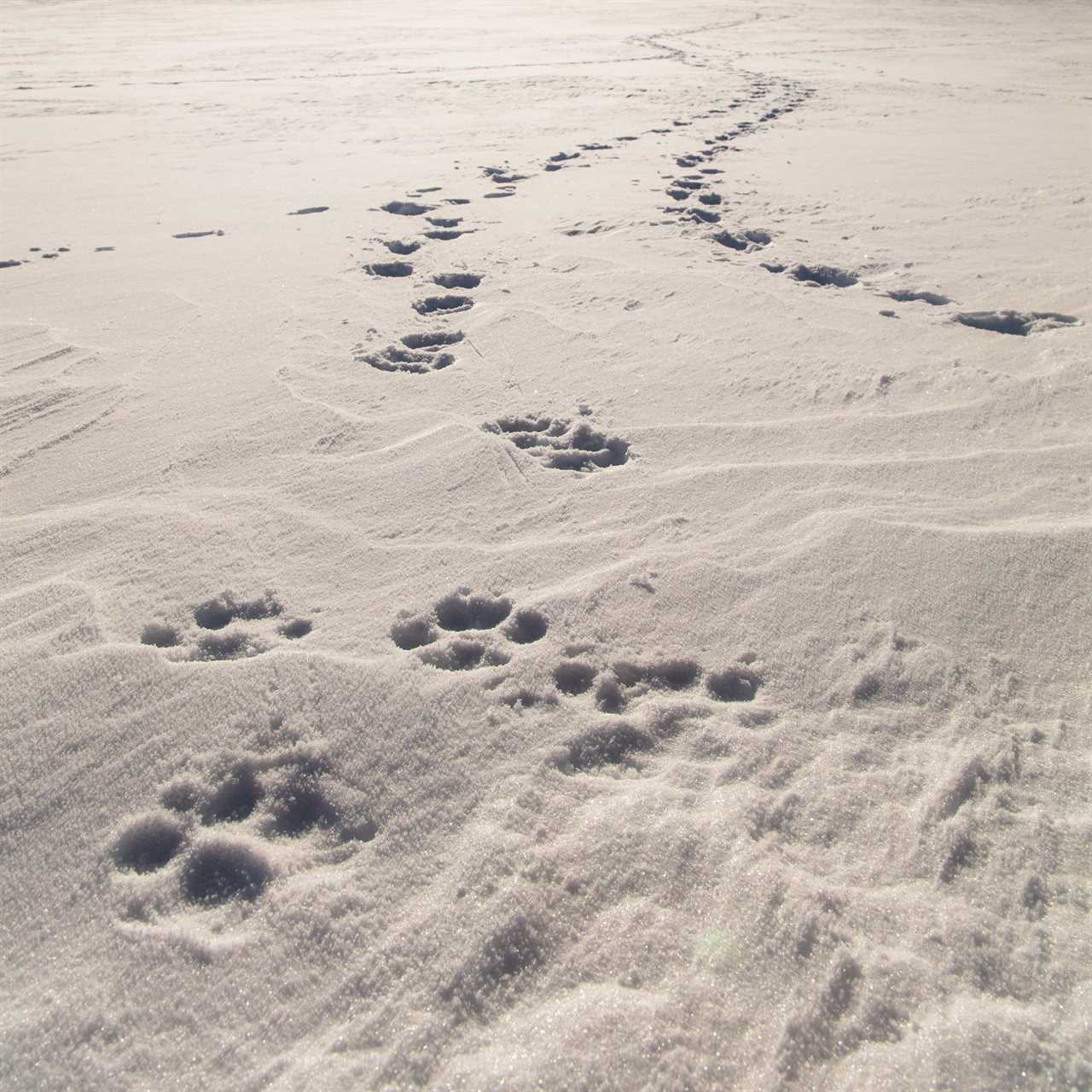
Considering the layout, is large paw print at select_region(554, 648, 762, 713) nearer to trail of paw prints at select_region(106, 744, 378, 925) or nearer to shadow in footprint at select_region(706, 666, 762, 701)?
shadow in footprint at select_region(706, 666, 762, 701)

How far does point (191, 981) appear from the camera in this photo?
3.16 ft

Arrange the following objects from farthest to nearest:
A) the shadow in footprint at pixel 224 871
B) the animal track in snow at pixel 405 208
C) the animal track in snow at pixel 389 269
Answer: the animal track in snow at pixel 405 208, the animal track in snow at pixel 389 269, the shadow in footprint at pixel 224 871

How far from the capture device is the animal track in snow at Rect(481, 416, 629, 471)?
75.2 inches

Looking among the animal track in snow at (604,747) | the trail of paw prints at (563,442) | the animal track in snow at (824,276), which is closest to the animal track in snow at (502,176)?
the animal track in snow at (824,276)

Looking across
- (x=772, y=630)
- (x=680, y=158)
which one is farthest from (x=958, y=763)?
(x=680, y=158)

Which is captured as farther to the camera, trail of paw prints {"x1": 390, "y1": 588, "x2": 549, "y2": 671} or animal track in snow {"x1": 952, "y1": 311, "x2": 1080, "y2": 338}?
animal track in snow {"x1": 952, "y1": 311, "x2": 1080, "y2": 338}

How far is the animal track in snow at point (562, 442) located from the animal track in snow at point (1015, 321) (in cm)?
129

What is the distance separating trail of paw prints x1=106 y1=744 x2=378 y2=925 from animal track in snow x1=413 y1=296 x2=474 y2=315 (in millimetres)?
1827

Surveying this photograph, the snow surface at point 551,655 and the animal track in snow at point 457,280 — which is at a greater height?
the animal track in snow at point 457,280

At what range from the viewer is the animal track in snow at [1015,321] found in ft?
7.98

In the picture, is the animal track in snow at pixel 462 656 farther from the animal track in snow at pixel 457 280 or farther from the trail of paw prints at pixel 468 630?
the animal track in snow at pixel 457 280

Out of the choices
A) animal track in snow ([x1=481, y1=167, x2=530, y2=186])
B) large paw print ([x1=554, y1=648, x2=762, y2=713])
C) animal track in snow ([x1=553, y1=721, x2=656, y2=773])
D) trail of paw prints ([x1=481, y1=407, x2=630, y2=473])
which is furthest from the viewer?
animal track in snow ([x1=481, y1=167, x2=530, y2=186])

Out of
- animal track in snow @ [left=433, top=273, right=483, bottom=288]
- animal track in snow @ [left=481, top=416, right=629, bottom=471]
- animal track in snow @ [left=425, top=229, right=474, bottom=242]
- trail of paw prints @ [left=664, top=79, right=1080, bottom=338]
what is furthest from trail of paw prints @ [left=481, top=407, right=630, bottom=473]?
animal track in snow @ [left=425, top=229, right=474, bottom=242]

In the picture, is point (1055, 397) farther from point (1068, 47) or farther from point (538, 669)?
point (1068, 47)
